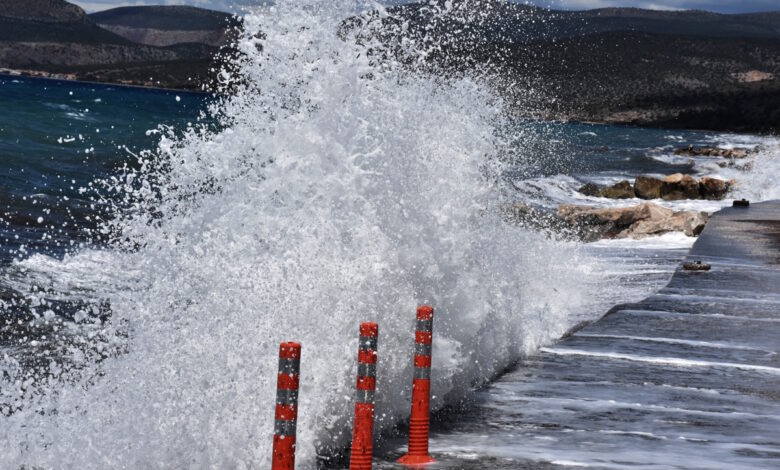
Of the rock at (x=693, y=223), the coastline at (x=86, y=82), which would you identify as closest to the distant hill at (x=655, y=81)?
the coastline at (x=86, y=82)

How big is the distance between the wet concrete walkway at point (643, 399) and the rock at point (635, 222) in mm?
10100

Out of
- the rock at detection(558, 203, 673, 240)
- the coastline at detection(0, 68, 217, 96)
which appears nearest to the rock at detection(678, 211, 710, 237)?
the rock at detection(558, 203, 673, 240)

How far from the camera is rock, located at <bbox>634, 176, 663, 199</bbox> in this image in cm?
4047

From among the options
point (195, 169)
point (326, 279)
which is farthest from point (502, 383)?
point (195, 169)

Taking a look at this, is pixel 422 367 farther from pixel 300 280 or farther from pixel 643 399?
pixel 643 399

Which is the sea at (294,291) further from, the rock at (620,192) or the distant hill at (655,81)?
the distant hill at (655,81)

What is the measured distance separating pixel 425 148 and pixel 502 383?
2166 millimetres

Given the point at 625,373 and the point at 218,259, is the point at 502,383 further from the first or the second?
the point at 218,259

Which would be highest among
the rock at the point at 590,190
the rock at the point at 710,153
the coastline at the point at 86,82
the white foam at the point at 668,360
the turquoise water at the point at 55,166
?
the white foam at the point at 668,360

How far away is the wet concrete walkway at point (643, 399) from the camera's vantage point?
27.5ft

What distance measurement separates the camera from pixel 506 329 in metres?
11.4

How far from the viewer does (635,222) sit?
27078 mm

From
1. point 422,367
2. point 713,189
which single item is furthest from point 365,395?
point 713,189

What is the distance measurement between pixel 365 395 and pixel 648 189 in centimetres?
3494
